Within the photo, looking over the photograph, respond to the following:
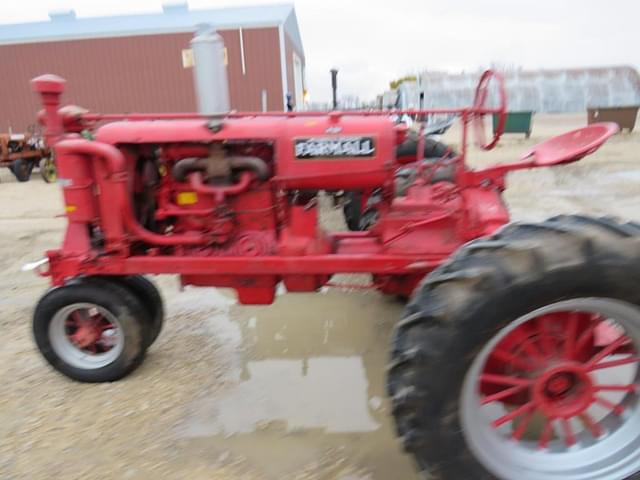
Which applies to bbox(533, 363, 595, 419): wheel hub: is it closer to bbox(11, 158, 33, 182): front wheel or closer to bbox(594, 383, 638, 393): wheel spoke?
bbox(594, 383, 638, 393): wheel spoke

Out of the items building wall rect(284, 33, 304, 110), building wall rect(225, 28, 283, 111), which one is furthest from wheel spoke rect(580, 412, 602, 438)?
building wall rect(284, 33, 304, 110)

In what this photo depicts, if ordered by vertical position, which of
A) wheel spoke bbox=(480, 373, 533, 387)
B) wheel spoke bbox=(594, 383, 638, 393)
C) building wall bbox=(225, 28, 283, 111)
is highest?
building wall bbox=(225, 28, 283, 111)

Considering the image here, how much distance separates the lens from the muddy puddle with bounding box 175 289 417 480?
240 centimetres

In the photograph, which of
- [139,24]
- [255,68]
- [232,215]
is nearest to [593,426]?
[232,215]

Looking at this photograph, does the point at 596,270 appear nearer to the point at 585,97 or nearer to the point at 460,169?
the point at 460,169

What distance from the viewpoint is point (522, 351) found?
1916 mm

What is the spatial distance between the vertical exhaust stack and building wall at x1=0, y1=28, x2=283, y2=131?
16056mm

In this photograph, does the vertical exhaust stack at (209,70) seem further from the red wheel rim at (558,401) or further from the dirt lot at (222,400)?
the red wheel rim at (558,401)

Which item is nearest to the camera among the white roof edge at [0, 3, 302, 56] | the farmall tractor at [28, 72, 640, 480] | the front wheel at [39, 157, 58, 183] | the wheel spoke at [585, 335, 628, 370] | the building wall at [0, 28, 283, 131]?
the wheel spoke at [585, 335, 628, 370]

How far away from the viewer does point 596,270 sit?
5.35ft

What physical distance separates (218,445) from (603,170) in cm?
930

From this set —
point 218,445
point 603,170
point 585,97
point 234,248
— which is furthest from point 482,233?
point 585,97

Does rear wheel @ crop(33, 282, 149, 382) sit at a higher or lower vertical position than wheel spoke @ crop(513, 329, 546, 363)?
lower

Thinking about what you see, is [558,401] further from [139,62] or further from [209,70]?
[139,62]
